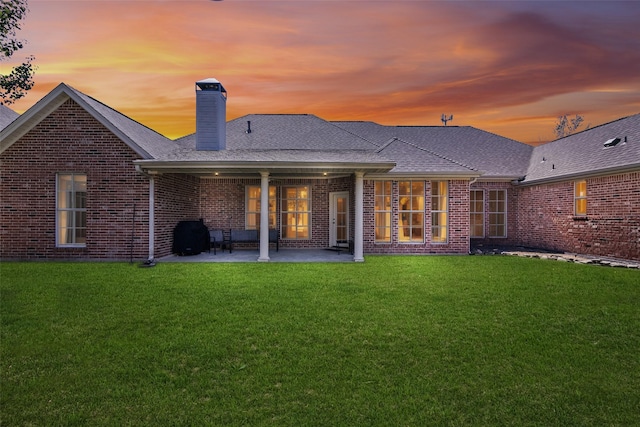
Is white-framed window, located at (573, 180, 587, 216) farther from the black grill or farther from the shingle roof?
the black grill

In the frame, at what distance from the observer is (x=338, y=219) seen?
15.9 metres

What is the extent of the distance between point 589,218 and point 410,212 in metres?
6.60

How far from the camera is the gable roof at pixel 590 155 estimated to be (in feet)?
41.6

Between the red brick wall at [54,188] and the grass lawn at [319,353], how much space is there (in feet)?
11.9

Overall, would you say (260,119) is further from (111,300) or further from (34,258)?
(111,300)

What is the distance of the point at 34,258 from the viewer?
12.0 m

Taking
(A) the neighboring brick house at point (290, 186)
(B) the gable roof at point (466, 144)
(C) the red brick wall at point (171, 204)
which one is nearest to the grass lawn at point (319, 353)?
(C) the red brick wall at point (171, 204)

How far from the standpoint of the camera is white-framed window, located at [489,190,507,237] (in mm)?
17625

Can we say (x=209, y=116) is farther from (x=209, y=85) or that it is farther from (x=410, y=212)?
(x=410, y=212)

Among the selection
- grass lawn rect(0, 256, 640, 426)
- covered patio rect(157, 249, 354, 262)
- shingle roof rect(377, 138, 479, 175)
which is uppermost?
shingle roof rect(377, 138, 479, 175)

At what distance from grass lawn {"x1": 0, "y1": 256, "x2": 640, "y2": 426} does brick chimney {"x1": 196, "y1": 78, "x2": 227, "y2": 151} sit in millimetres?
7793

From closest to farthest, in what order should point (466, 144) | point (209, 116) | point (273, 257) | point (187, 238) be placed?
point (273, 257), point (187, 238), point (209, 116), point (466, 144)

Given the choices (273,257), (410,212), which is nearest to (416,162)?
(410,212)

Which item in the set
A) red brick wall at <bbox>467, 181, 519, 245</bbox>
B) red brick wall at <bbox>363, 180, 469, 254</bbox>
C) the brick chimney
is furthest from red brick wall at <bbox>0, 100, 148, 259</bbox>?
red brick wall at <bbox>467, 181, 519, 245</bbox>
